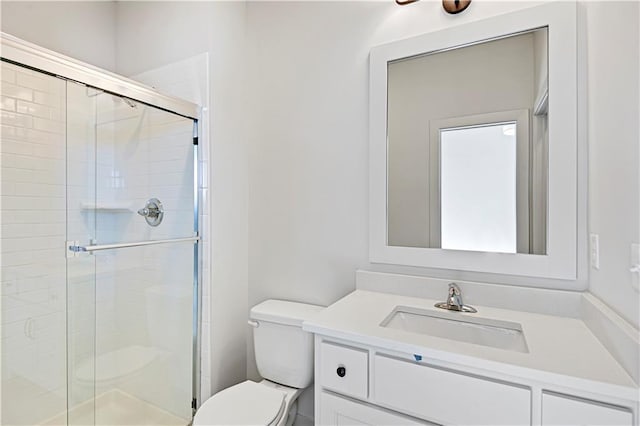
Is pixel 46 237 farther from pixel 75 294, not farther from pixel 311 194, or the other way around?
pixel 311 194

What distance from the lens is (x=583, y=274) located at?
1236 millimetres

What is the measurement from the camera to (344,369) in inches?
44.3

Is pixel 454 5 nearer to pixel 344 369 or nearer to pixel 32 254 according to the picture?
pixel 344 369

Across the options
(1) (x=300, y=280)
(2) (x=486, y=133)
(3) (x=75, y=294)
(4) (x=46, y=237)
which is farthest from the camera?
(1) (x=300, y=280)

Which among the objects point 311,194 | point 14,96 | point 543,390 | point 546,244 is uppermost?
point 14,96

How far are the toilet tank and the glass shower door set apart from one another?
0.42 metres

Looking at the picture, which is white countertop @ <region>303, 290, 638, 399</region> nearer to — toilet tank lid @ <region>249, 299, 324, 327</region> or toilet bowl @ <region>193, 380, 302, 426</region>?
toilet tank lid @ <region>249, 299, 324, 327</region>

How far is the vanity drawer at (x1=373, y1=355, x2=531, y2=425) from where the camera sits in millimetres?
887

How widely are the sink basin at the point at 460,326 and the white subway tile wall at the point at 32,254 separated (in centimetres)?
155

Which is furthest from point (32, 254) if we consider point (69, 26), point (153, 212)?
point (69, 26)

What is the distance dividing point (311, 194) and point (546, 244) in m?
1.05

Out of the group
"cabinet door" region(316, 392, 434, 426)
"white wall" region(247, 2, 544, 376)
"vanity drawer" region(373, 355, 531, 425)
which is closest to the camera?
"vanity drawer" region(373, 355, 531, 425)

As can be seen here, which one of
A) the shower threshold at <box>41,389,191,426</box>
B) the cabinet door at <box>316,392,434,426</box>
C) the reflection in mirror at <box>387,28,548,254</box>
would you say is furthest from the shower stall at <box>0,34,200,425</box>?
the reflection in mirror at <box>387,28,548,254</box>

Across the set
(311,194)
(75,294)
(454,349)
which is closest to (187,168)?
(311,194)
